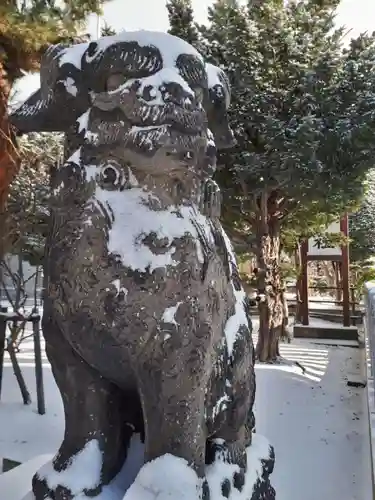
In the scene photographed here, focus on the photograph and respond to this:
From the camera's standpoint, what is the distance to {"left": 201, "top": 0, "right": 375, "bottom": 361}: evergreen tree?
517 cm

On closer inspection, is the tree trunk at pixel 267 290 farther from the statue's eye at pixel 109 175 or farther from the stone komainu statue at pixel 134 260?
the statue's eye at pixel 109 175

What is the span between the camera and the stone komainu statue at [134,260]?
3.39 feet

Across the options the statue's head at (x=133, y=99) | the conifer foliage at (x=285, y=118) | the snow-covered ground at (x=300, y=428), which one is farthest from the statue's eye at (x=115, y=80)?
the conifer foliage at (x=285, y=118)

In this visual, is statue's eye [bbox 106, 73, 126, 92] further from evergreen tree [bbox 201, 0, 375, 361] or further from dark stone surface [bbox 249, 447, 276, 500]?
evergreen tree [bbox 201, 0, 375, 361]

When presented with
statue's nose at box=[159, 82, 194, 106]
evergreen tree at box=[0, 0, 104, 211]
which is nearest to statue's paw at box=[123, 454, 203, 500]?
statue's nose at box=[159, 82, 194, 106]

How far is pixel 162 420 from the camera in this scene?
1057 mm

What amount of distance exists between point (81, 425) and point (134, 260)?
16.0 inches

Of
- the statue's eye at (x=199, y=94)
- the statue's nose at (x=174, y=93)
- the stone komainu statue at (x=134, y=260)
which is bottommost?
the stone komainu statue at (x=134, y=260)

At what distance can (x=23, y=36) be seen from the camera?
366 cm

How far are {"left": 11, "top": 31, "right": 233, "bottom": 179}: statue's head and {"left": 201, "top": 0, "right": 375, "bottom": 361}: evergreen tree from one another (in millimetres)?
4035

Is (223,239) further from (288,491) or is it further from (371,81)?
(371,81)

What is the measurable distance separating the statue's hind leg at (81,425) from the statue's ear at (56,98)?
0.47 m

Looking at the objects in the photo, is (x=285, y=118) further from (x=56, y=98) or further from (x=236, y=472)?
(x=236, y=472)

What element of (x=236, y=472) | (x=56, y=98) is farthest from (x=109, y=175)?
(x=236, y=472)
